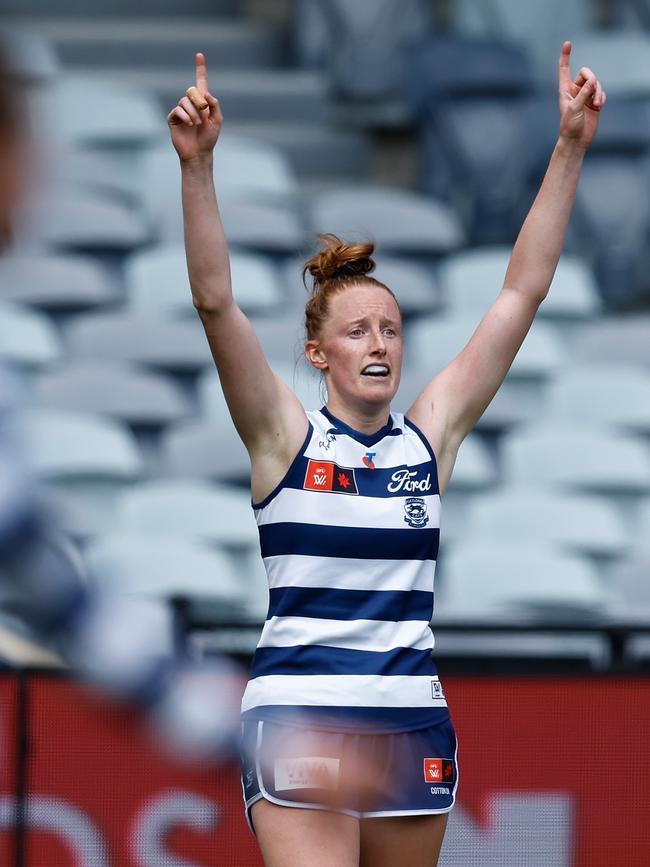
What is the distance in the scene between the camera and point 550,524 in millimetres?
6160

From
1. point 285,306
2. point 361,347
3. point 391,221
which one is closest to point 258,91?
point 391,221

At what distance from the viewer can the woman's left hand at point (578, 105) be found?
2875mm

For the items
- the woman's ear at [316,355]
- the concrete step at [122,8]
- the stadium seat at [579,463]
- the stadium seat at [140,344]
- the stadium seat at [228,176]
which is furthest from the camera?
the concrete step at [122,8]

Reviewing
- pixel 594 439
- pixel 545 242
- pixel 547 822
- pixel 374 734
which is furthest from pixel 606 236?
pixel 374 734

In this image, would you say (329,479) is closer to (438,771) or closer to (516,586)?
(438,771)

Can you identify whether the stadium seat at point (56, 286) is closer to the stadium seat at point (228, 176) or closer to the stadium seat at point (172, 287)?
the stadium seat at point (172, 287)

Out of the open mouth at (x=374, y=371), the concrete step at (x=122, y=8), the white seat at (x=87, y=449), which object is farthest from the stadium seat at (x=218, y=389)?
the concrete step at (x=122, y=8)

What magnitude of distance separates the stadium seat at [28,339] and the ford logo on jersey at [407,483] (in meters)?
4.27

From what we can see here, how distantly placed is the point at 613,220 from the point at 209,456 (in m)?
3.17

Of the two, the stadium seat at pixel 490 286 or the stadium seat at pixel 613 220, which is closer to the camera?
the stadium seat at pixel 490 286

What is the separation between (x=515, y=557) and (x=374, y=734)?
3.19 m

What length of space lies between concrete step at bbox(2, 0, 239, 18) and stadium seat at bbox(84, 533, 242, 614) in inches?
210

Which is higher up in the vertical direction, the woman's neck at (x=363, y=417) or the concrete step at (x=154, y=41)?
the concrete step at (x=154, y=41)

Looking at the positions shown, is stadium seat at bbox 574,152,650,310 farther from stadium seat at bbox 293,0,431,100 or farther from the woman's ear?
the woman's ear
